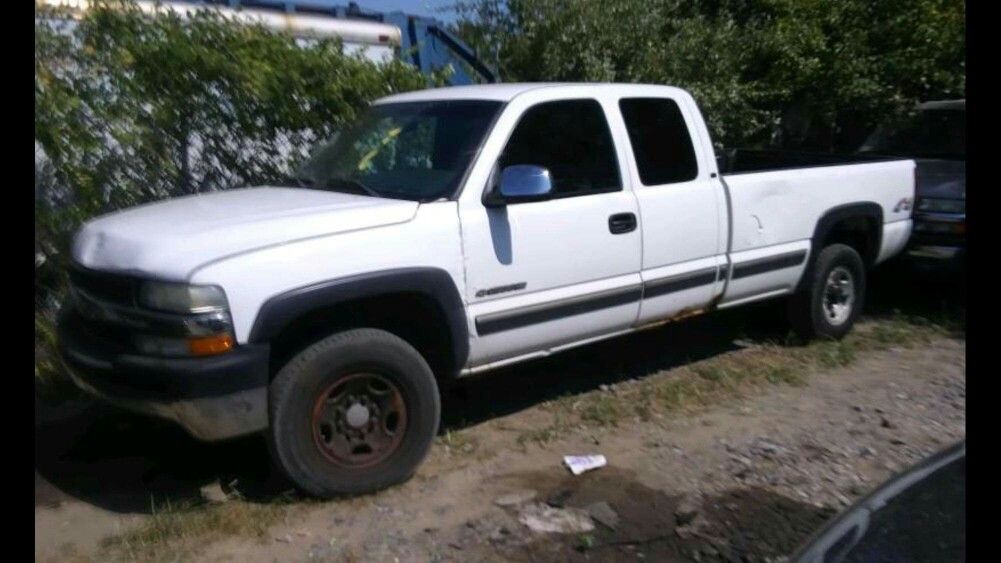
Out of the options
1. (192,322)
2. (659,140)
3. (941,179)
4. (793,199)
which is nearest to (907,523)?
(192,322)

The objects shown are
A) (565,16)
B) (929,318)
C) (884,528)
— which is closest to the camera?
(884,528)

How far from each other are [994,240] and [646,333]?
3022mm

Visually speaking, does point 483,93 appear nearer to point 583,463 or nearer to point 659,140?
point 659,140

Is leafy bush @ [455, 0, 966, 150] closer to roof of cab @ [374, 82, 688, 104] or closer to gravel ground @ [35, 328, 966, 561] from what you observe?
roof of cab @ [374, 82, 688, 104]

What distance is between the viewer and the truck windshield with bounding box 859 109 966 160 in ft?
31.2

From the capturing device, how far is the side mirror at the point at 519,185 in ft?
17.3

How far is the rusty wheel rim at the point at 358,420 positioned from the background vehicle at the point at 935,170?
510cm

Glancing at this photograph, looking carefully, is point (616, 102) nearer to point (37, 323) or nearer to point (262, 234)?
point (262, 234)

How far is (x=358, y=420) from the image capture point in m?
4.98

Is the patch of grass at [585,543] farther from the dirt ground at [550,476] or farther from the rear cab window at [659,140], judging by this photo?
the rear cab window at [659,140]

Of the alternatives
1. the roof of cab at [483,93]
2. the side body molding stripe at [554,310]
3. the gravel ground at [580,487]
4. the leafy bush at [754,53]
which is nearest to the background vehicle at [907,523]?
the gravel ground at [580,487]

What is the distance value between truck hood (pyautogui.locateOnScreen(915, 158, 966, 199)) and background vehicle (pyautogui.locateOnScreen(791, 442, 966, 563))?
19.5 ft

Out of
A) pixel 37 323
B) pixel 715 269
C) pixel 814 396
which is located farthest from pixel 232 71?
pixel 814 396

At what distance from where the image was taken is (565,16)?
1041 cm
